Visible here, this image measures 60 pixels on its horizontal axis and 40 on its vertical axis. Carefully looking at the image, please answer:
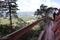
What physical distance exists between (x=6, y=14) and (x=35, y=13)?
203 centimetres

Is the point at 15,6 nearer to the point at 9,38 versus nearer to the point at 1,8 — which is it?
the point at 1,8

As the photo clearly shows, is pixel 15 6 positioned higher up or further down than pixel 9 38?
further down

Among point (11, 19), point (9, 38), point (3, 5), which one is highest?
point (9, 38)

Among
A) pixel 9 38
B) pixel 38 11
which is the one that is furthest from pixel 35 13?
pixel 9 38

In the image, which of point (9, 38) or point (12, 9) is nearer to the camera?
point (9, 38)

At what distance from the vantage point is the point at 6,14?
14.5m

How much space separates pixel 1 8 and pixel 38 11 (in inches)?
95.5

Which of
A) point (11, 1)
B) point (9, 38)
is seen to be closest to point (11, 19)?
point (11, 1)

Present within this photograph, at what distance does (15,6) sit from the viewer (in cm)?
1482

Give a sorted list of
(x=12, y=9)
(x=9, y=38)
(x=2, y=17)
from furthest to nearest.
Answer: (x=12, y=9)
(x=2, y=17)
(x=9, y=38)

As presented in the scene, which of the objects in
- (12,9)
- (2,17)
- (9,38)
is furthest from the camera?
(12,9)

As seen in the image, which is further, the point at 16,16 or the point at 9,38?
the point at 16,16

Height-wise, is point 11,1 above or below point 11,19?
above

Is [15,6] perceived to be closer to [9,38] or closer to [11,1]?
[11,1]
